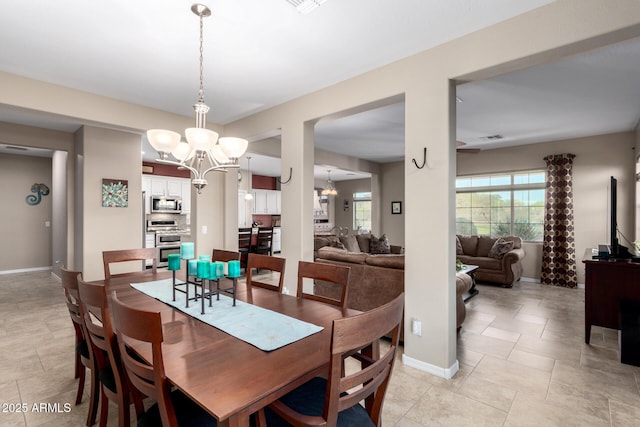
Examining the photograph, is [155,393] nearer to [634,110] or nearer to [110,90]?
[110,90]

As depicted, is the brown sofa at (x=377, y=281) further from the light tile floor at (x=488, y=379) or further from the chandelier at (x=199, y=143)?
the chandelier at (x=199, y=143)

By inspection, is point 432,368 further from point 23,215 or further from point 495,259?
point 23,215

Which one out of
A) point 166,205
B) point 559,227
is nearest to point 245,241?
point 166,205

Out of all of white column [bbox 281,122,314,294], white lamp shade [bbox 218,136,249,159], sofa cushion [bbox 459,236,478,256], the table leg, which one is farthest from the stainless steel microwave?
sofa cushion [bbox 459,236,478,256]

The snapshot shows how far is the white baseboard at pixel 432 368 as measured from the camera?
2.49 metres

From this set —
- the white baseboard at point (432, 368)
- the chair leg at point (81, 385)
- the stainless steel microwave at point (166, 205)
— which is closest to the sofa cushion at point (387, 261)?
the white baseboard at point (432, 368)

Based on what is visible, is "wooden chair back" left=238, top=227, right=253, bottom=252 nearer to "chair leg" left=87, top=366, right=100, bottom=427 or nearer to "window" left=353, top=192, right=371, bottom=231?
"chair leg" left=87, top=366, right=100, bottom=427

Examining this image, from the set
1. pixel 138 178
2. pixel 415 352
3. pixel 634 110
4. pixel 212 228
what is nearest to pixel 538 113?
pixel 634 110

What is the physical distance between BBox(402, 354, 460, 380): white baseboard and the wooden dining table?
4.23 feet

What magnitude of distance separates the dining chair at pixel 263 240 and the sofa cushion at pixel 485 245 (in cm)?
432

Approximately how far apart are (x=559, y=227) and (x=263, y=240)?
5.63 metres

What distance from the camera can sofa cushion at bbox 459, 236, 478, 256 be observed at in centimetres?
645

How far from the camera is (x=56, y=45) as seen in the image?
8.23 ft

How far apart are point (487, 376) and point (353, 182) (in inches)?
368
